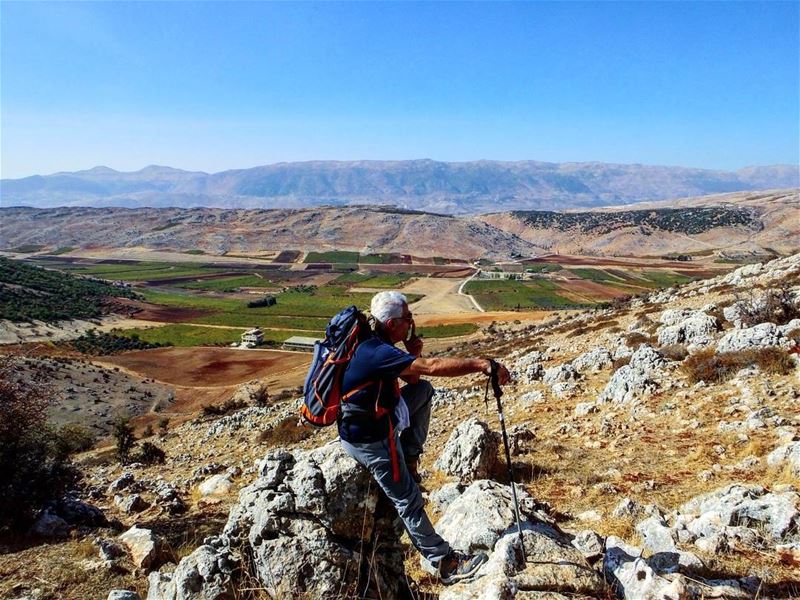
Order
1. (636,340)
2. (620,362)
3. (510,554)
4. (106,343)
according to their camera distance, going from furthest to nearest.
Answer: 1. (106,343)
2. (636,340)
3. (620,362)
4. (510,554)

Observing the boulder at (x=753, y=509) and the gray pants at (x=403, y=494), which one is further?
the boulder at (x=753, y=509)

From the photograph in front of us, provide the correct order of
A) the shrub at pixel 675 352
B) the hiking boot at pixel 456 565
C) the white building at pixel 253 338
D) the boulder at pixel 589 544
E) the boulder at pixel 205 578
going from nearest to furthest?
the boulder at pixel 205 578, the hiking boot at pixel 456 565, the boulder at pixel 589 544, the shrub at pixel 675 352, the white building at pixel 253 338

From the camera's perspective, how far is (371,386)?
14.3 ft

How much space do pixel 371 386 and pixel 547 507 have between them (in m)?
3.98

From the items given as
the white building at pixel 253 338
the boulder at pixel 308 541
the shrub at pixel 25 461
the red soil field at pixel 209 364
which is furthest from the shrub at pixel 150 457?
the white building at pixel 253 338

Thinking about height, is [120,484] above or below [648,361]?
below

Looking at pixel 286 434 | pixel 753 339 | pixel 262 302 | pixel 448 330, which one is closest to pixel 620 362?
pixel 753 339

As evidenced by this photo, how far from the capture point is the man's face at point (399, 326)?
4633 millimetres

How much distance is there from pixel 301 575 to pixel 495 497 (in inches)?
83.9

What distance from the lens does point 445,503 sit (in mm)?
7363

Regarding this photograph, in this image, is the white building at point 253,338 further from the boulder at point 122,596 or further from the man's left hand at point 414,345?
the man's left hand at point 414,345

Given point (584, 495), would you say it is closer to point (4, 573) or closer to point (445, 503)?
point (445, 503)

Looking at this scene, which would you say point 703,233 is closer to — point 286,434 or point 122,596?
point 286,434

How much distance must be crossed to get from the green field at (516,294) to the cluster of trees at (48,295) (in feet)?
235
